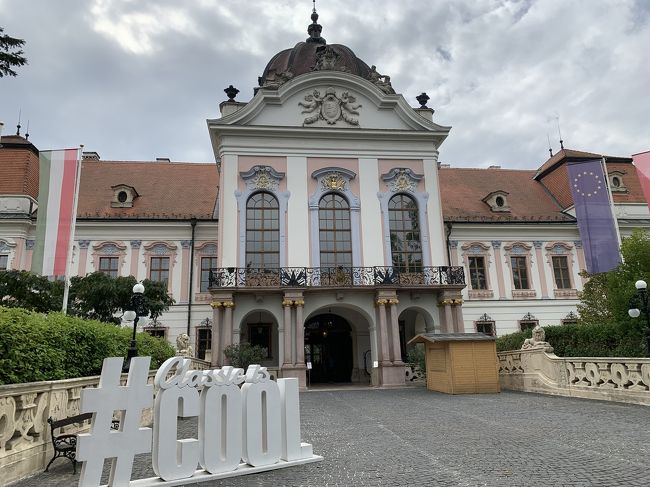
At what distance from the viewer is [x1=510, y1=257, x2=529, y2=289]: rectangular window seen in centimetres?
2582

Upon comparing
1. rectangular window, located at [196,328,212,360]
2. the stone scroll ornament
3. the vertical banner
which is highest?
the stone scroll ornament

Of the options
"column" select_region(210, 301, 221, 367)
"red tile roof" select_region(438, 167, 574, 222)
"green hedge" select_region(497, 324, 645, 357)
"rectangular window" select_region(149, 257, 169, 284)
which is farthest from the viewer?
"red tile roof" select_region(438, 167, 574, 222)

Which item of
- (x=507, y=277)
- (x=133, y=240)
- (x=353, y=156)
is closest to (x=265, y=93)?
(x=353, y=156)

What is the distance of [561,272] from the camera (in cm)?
2623

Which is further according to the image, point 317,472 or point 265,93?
point 265,93

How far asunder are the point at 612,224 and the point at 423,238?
294 inches

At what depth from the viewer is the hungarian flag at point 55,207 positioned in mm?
15844

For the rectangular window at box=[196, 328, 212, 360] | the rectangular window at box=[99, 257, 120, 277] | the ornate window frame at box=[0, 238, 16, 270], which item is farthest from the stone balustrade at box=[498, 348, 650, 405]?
the ornate window frame at box=[0, 238, 16, 270]

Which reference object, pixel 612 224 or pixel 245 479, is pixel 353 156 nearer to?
pixel 612 224

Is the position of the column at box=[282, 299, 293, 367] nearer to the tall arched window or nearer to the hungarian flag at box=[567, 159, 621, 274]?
the tall arched window

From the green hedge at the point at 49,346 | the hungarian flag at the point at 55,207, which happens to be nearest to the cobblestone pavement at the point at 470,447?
the green hedge at the point at 49,346

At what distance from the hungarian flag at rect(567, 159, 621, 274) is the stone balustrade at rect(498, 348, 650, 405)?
616 cm

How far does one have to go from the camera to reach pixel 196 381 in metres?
5.54

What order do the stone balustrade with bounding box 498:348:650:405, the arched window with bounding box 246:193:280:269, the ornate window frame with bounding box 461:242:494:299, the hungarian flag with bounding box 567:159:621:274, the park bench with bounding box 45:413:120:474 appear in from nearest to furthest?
the park bench with bounding box 45:413:120:474
the stone balustrade with bounding box 498:348:650:405
the hungarian flag with bounding box 567:159:621:274
the arched window with bounding box 246:193:280:269
the ornate window frame with bounding box 461:242:494:299
